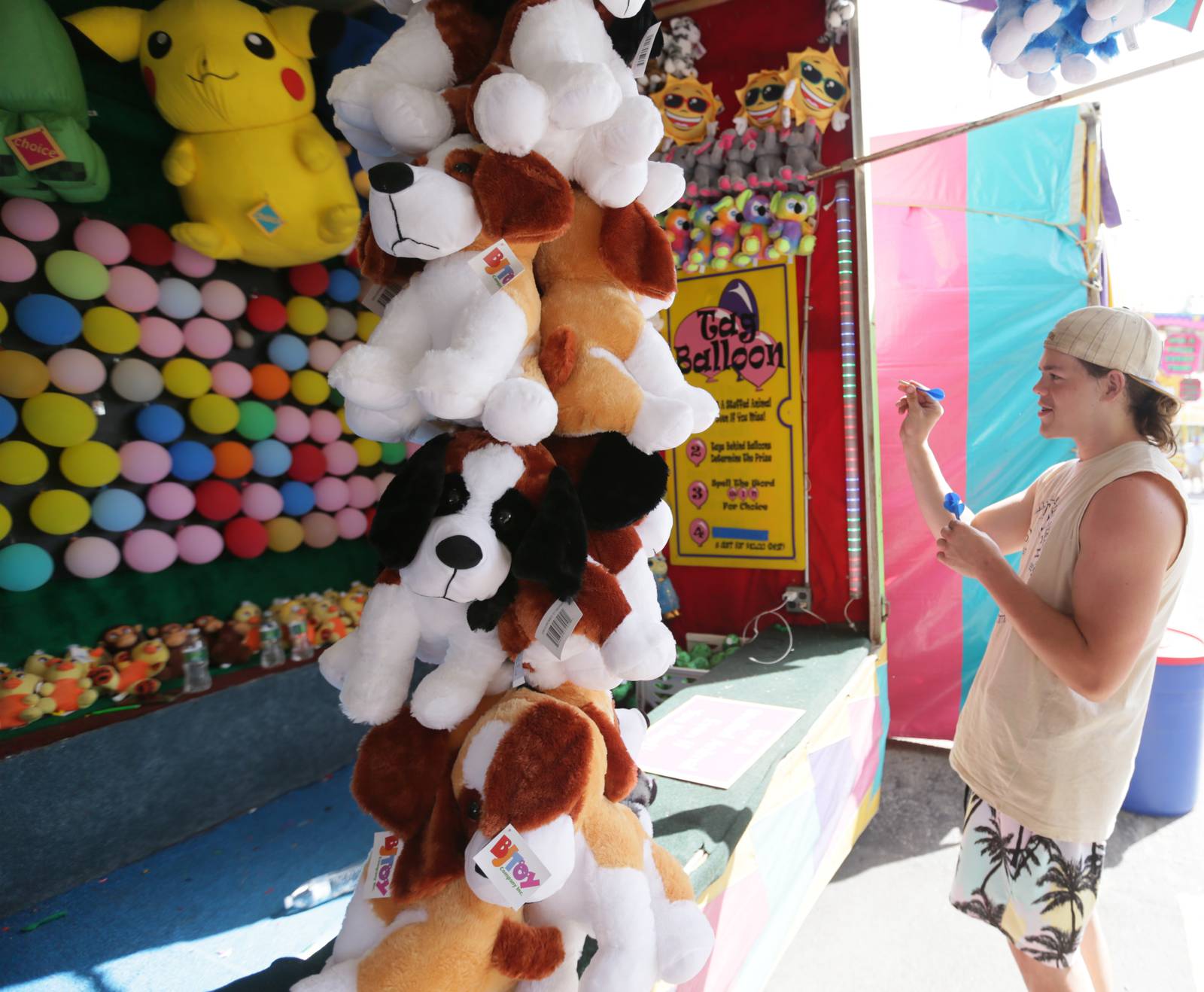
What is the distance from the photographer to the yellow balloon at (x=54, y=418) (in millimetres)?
2512

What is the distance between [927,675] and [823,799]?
4.85 ft

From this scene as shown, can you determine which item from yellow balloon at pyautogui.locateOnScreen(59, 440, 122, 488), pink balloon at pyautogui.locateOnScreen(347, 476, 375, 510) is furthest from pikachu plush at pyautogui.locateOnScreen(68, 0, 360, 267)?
pink balloon at pyautogui.locateOnScreen(347, 476, 375, 510)

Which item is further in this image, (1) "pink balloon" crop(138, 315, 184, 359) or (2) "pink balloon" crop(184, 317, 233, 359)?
(2) "pink balloon" crop(184, 317, 233, 359)

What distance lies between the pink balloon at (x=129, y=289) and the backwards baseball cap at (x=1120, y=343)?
3010mm

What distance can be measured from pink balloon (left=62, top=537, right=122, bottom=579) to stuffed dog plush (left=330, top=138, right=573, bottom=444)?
2.34 m

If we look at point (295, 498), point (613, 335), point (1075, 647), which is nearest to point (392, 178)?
A: point (613, 335)

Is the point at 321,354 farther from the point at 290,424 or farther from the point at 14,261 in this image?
the point at 14,261

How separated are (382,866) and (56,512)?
2.38 meters

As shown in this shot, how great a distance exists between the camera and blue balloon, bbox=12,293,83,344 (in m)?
2.51

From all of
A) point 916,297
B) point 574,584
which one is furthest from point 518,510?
point 916,297

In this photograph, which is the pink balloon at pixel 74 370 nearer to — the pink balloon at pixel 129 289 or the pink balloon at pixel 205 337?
the pink balloon at pixel 129 289

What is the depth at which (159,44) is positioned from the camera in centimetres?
249

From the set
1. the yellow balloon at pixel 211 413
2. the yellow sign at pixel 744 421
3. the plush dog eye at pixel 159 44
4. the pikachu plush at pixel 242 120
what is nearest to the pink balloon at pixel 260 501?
the yellow balloon at pixel 211 413

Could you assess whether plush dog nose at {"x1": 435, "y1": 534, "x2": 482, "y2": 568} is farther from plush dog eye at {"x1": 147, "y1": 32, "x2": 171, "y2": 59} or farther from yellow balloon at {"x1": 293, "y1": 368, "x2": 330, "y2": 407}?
yellow balloon at {"x1": 293, "y1": 368, "x2": 330, "y2": 407}
